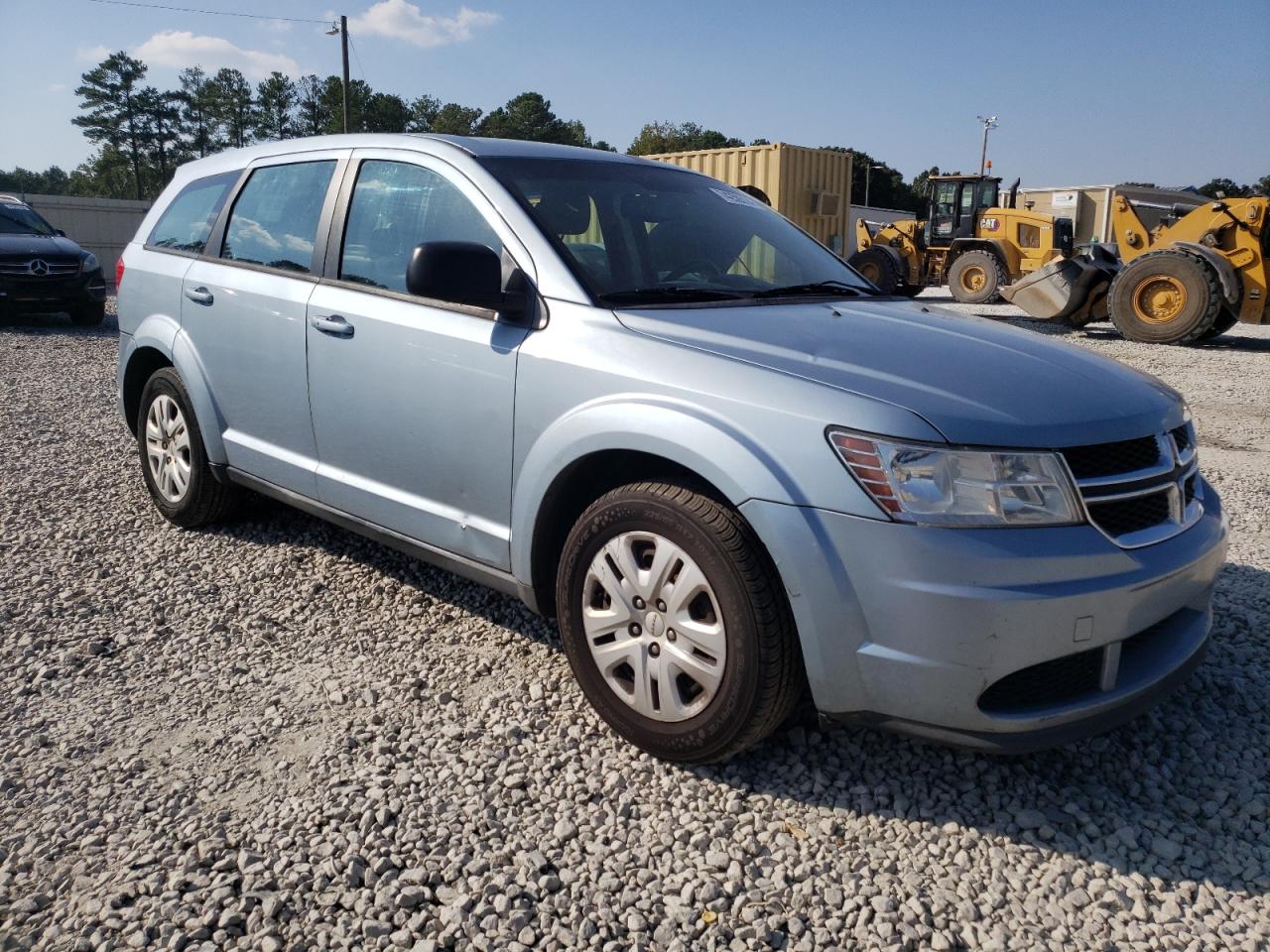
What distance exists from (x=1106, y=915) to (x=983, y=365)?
4.62 ft

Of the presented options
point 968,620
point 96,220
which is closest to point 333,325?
point 968,620

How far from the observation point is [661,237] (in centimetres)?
349

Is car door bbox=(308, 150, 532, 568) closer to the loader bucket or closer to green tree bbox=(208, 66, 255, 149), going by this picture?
the loader bucket

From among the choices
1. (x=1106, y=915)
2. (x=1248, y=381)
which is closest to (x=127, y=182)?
(x=1248, y=381)

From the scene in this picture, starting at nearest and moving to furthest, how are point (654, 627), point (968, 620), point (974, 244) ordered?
point (968, 620) → point (654, 627) → point (974, 244)

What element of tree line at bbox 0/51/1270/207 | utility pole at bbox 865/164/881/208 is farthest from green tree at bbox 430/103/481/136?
utility pole at bbox 865/164/881/208

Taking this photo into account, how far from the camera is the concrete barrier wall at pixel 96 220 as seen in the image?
27.6 meters

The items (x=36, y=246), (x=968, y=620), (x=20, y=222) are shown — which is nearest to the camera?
(x=968, y=620)

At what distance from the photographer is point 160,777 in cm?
268

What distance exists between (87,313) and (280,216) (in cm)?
1196

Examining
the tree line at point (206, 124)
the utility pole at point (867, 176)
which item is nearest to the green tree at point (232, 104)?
the tree line at point (206, 124)

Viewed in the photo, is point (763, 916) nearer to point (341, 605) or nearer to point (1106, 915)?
point (1106, 915)

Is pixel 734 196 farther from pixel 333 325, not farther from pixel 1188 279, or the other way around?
pixel 1188 279

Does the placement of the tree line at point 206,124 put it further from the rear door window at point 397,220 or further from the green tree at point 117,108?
the rear door window at point 397,220
